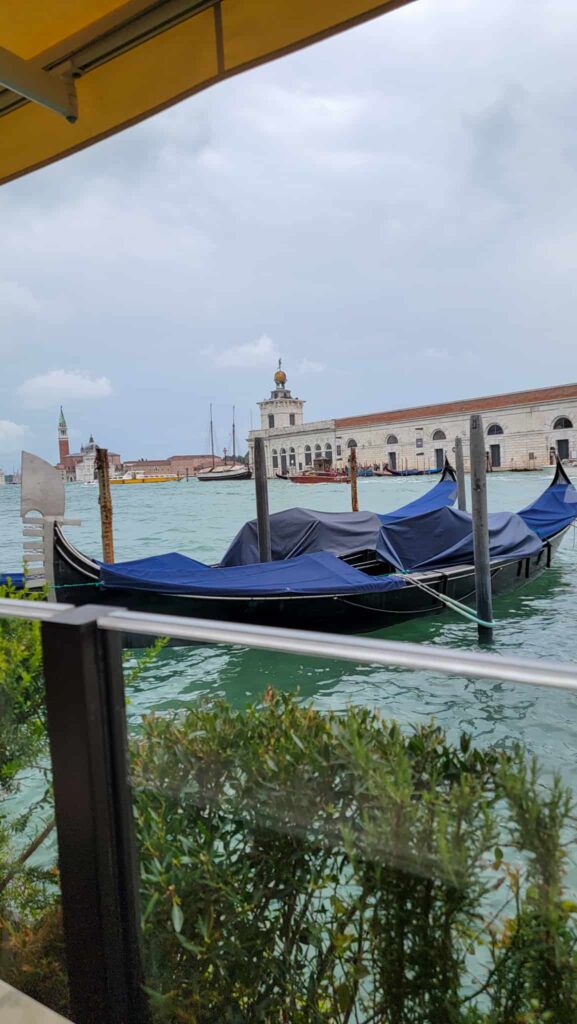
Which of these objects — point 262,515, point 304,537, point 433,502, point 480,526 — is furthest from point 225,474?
point 480,526

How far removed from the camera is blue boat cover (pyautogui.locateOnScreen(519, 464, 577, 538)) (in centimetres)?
1016

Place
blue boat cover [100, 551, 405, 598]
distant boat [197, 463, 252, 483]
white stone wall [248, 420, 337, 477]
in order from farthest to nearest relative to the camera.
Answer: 1. distant boat [197, 463, 252, 483]
2. white stone wall [248, 420, 337, 477]
3. blue boat cover [100, 551, 405, 598]

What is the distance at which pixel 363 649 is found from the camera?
816 mm

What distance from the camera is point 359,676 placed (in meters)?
0.89

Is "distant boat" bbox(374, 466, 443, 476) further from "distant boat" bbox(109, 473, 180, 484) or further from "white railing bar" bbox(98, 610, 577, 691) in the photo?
"white railing bar" bbox(98, 610, 577, 691)

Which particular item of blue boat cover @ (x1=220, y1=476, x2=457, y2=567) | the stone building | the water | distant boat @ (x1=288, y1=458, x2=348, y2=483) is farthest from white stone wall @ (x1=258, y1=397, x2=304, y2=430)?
blue boat cover @ (x1=220, y1=476, x2=457, y2=567)

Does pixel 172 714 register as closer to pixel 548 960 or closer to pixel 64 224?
pixel 548 960

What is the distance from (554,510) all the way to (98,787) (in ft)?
35.5

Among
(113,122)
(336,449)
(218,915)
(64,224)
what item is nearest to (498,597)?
(113,122)

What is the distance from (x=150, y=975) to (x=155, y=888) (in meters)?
0.13

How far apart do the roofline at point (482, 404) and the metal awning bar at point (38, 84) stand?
4312cm

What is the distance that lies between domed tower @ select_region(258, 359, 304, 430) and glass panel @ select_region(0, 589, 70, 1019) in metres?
68.4

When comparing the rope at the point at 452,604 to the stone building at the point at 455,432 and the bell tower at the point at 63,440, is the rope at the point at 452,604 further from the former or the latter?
the bell tower at the point at 63,440

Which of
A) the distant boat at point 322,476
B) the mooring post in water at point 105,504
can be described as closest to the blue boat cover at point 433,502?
the mooring post in water at point 105,504
